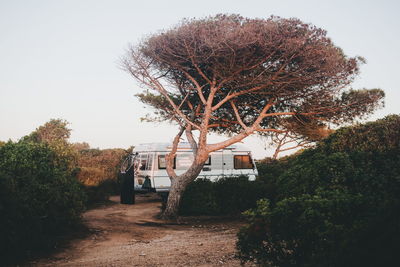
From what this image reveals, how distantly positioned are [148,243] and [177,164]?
27.4 ft

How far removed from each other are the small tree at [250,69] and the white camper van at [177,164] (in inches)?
123

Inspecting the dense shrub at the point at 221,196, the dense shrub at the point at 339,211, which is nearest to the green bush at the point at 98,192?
the dense shrub at the point at 221,196

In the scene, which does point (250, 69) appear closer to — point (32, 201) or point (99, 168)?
point (32, 201)

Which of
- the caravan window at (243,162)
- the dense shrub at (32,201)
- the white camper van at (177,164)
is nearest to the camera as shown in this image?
the dense shrub at (32,201)

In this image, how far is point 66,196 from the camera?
25.4ft

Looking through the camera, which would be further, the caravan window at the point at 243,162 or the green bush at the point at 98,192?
the caravan window at the point at 243,162

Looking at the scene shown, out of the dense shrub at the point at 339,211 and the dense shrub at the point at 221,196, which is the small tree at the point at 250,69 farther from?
the dense shrub at the point at 339,211

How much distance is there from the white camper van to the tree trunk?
3.80 m

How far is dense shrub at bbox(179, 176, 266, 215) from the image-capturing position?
37.6ft

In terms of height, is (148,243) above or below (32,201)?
below

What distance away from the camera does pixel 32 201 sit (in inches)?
255

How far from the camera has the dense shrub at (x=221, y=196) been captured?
11.5 metres

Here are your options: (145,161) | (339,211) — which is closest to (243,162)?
(145,161)

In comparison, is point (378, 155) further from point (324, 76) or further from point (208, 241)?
point (324, 76)
